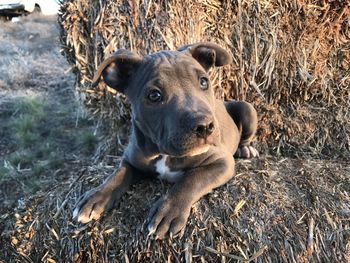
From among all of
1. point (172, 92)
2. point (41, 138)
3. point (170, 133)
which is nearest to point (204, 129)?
point (170, 133)

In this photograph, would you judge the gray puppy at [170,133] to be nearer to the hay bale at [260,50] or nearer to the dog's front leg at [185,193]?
the dog's front leg at [185,193]

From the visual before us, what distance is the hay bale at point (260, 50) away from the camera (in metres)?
5.08

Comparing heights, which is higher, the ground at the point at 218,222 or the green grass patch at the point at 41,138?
the ground at the point at 218,222

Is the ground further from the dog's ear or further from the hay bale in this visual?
the dog's ear

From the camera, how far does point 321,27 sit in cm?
543

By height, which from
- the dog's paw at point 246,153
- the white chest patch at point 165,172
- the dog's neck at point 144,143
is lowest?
the dog's paw at point 246,153

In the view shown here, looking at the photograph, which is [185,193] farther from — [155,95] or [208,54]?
[208,54]

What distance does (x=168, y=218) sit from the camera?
12.0 ft

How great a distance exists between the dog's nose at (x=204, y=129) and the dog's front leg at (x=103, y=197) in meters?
1.09

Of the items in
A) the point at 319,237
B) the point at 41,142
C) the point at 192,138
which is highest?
the point at 192,138

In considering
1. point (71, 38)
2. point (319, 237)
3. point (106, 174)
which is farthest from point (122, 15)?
point (319, 237)

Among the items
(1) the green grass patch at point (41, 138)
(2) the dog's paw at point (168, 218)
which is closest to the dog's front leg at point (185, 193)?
(2) the dog's paw at point (168, 218)

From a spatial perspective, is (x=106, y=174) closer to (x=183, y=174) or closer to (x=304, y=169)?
(x=183, y=174)

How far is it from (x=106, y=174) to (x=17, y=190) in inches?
61.3
